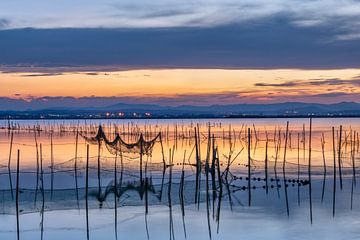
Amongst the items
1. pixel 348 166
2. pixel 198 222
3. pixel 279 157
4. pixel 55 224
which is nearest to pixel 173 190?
pixel 198 222

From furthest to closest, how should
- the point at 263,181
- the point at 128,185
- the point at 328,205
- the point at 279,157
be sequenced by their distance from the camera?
the point at 279,157 < the point at 263,181 < the point at 128,185 < the point at 328,205

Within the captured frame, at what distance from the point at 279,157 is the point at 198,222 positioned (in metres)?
18.2

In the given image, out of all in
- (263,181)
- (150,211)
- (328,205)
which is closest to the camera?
(150,211)

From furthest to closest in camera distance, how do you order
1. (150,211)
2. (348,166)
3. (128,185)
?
(348,166) < (128,185) < (150,211)

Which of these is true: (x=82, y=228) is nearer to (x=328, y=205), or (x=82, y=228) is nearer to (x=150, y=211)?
(x=150, y=211)

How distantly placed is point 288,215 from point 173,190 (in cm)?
353

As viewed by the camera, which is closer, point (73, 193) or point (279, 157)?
point (73, 193)

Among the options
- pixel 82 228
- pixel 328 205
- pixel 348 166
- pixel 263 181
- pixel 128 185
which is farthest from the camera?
pixel 348 166

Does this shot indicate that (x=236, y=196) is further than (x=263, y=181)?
No

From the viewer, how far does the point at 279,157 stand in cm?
3244

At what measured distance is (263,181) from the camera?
A: 70.5 feet

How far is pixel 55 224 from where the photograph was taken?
14.3 m

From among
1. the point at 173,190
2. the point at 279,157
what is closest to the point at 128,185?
the point at 173,190

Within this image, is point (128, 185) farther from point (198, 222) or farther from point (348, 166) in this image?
point (348, 166)
